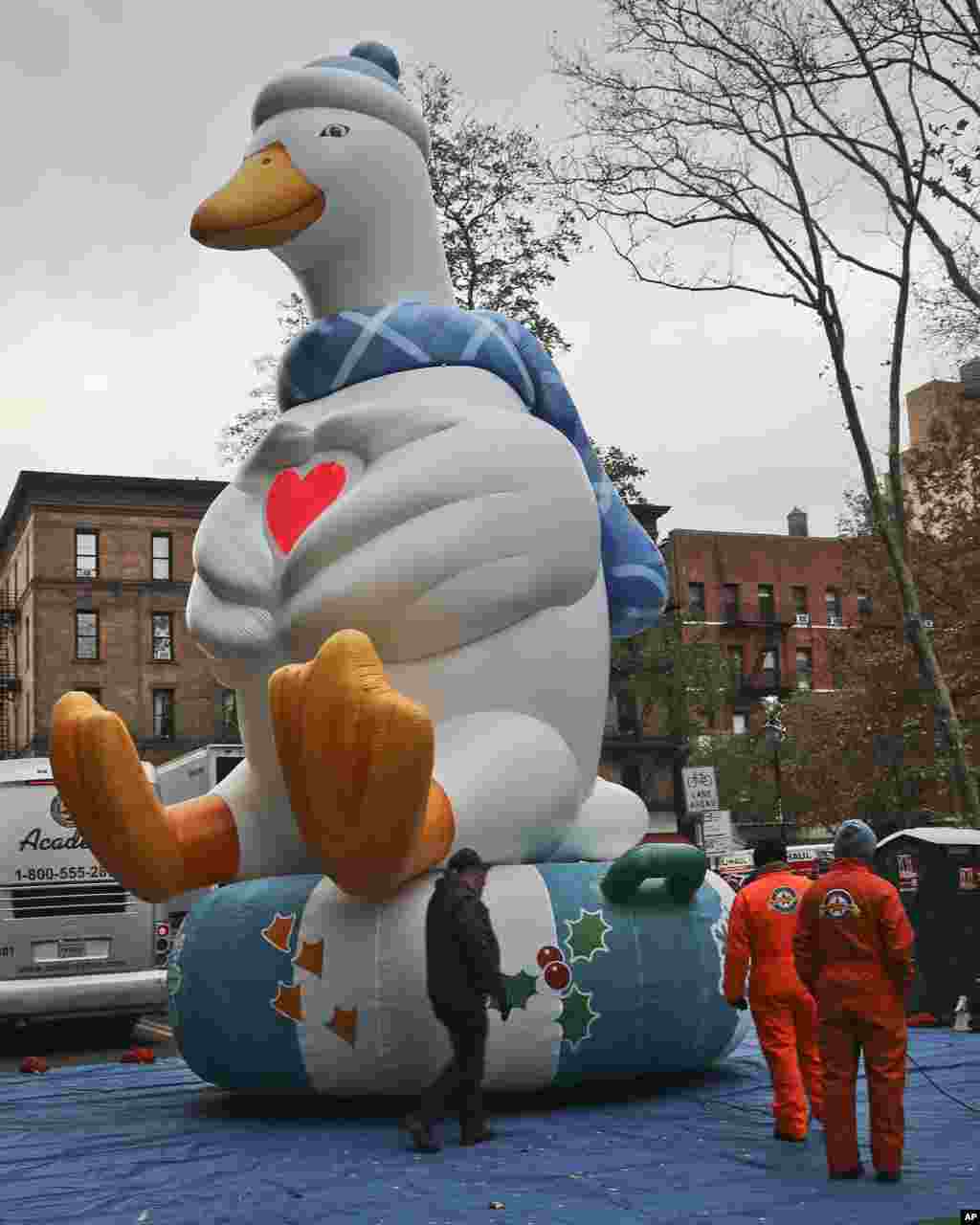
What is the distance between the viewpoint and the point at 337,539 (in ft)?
23.2

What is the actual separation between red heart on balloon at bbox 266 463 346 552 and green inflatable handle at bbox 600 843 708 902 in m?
2.16

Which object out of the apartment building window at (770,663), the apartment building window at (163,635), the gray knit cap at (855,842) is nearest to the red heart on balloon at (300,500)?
the gray knit cap at (855,842)

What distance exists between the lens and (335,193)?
313 inches

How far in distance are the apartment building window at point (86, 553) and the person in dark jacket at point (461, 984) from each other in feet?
127

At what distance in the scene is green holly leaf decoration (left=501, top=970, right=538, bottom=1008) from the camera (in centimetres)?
701

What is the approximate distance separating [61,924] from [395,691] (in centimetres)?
674

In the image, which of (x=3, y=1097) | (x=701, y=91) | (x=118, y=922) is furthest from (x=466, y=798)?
(x=701, y=91)

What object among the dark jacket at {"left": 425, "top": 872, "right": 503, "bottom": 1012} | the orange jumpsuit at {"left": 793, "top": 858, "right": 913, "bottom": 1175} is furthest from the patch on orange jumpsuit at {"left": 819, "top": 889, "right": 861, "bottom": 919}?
the dark jacket at {"left": 425, "top": 872, "right": 503, "bottom": 1012}

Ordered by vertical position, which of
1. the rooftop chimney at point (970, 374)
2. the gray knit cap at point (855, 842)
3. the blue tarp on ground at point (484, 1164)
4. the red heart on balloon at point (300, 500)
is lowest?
the blue tarp on ground at point (484, 1164)

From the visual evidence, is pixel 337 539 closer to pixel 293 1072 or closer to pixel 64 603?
pixel 293 1072

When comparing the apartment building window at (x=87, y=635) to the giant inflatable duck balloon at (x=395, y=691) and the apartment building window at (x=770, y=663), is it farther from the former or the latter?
the giant inflatable duck balloon at (x=395, y=691)

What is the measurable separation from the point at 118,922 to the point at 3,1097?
3587 millimetres

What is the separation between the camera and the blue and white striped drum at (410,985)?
270 inches

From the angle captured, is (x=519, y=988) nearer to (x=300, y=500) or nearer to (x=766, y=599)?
(x=300, y=500)
